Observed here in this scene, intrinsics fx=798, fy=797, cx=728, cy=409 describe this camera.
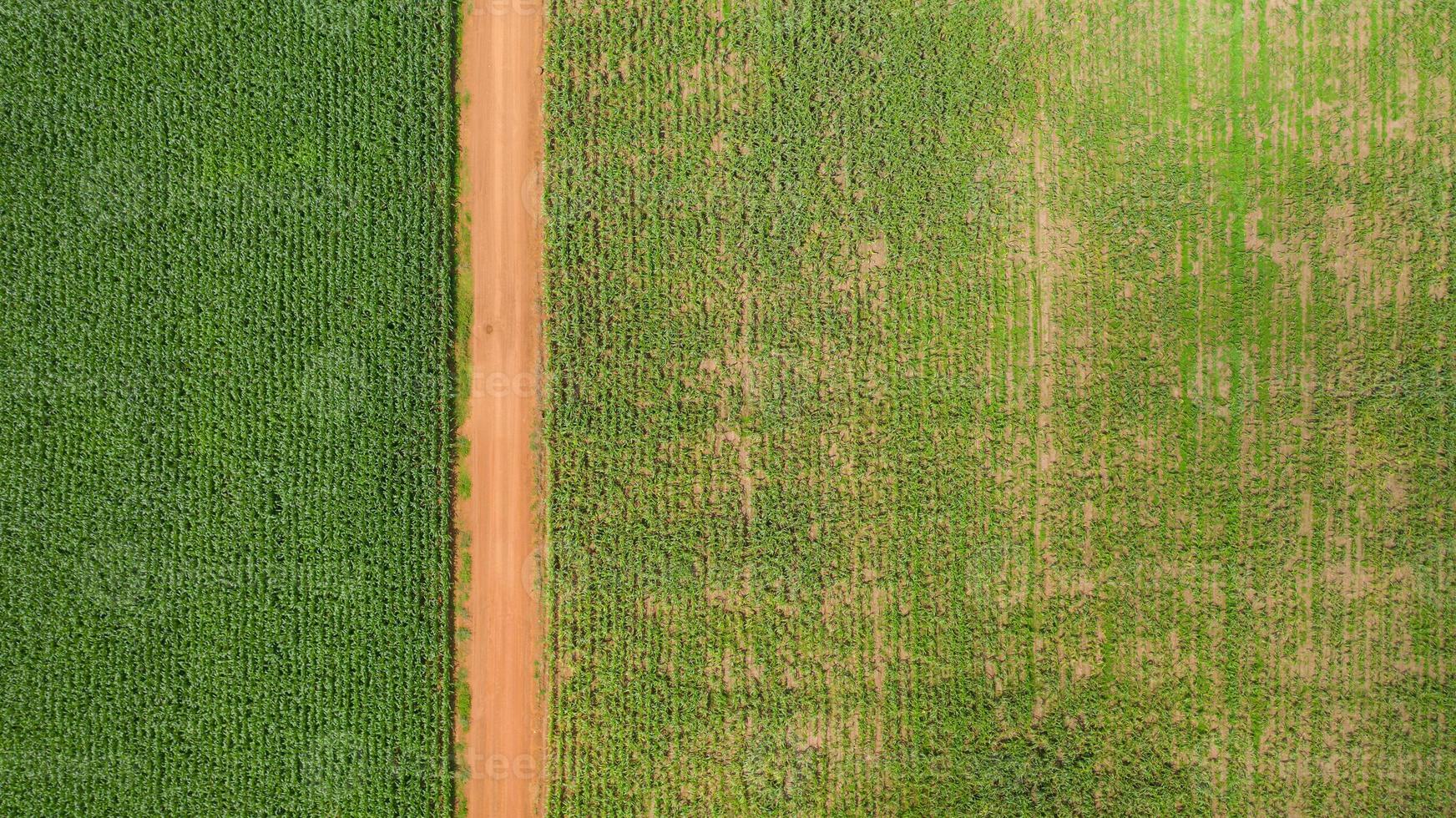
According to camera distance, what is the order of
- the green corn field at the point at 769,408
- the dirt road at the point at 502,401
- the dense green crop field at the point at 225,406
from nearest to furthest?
1. the dense green crop field at the point at 225,406
2. the green corn field at the point at 769,408
3. the dirt road at the point at 502,401

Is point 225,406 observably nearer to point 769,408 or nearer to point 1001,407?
point 769,408

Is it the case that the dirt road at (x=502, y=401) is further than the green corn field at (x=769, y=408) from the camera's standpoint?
Yes

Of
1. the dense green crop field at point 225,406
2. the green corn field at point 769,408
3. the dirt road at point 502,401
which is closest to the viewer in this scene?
the dense green crop field at point 225,406

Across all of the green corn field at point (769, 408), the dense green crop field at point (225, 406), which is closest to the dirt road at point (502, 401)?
the green corn field at point (769, 408)

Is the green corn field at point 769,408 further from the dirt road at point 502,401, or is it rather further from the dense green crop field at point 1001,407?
the dirt road at point 502,401

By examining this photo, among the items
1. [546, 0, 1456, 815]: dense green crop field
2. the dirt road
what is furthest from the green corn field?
the dirt road

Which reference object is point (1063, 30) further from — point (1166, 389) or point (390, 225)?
point (390, 225)
